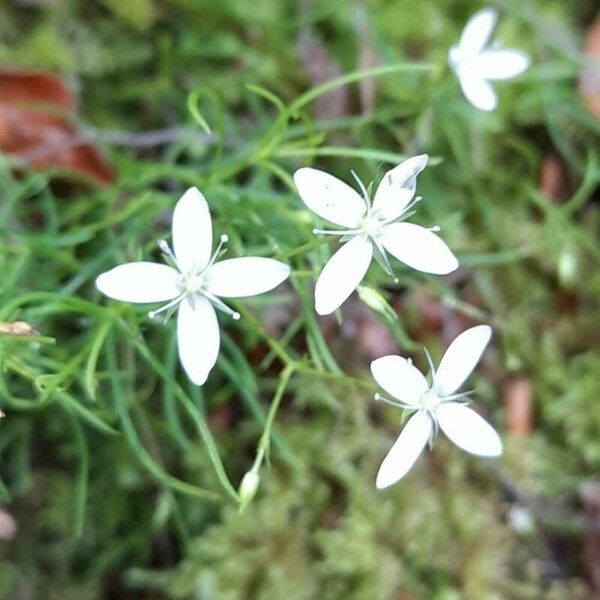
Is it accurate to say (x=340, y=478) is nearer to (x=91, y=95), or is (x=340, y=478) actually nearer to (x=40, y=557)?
(x=40, y=557)

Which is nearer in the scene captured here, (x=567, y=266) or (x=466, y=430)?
(x=466, y=430)

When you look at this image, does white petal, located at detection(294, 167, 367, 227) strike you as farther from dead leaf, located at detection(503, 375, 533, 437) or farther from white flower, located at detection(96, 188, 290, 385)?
dead leaf, located at detection(503, 375, 533, 437)

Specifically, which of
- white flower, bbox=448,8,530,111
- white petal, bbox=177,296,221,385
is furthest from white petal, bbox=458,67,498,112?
white petal, bbox=177,296,221,385

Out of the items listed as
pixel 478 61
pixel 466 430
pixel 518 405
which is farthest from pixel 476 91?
pixel 518 405

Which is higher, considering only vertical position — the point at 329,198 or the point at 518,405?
the point at 329,198

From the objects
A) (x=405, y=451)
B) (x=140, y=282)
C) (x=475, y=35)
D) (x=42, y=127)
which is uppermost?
(x=475, y=35)

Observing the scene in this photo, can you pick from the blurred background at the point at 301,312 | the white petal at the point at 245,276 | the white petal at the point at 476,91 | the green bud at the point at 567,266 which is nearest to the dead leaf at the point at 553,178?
the blurred background at the point at 301,312

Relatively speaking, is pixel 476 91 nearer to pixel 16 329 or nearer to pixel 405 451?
pixel 405 451
